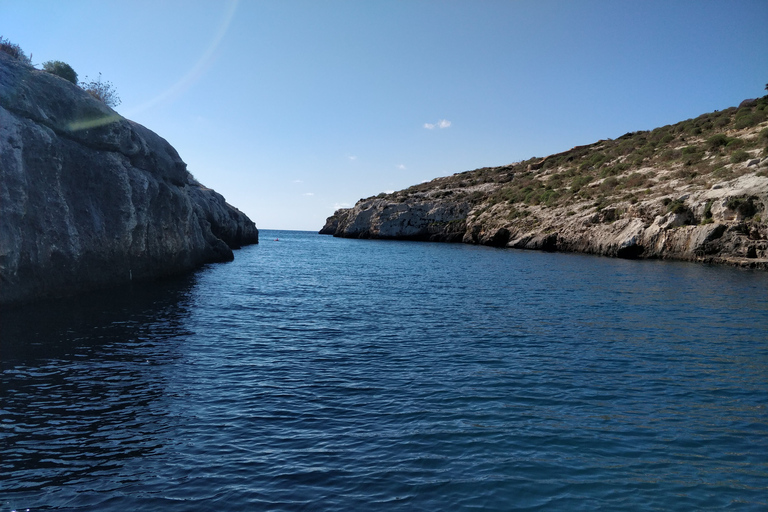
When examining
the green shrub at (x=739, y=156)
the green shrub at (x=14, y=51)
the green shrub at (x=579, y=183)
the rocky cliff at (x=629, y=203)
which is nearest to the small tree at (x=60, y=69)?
the green shrub at (x=14, y=51)

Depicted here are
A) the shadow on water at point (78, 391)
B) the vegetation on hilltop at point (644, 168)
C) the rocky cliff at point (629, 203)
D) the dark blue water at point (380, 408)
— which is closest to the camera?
the dark blue water at point (380, 408)

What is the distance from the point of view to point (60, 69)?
112 feet

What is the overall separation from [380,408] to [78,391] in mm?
7969

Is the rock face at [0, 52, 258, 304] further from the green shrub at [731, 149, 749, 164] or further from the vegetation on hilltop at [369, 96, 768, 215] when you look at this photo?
the green shrub at [731, 149, 749, 164]

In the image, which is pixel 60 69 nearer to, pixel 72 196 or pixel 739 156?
pixel 72 196

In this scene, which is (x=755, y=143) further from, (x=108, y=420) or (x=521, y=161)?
(x=521, y=161)

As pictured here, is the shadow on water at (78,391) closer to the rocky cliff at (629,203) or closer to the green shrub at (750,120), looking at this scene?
the rocky cliff at (629,203)

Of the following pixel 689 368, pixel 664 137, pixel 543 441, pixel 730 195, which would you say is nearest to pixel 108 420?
pixel 543 441

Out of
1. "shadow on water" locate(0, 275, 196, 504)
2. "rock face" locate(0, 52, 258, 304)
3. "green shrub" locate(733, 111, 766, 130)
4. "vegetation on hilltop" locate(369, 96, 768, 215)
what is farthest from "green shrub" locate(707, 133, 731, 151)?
"shadow on water" locate(0, 275, 196, 504)

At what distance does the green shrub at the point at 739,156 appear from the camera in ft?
198

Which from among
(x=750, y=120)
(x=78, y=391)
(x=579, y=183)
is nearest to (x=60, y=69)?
(x=78, y=391)

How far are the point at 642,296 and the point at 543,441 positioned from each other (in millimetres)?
23415

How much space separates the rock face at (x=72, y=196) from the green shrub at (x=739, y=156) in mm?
65450

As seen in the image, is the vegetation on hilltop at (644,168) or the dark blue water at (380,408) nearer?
the dark blue water at (380,408)
